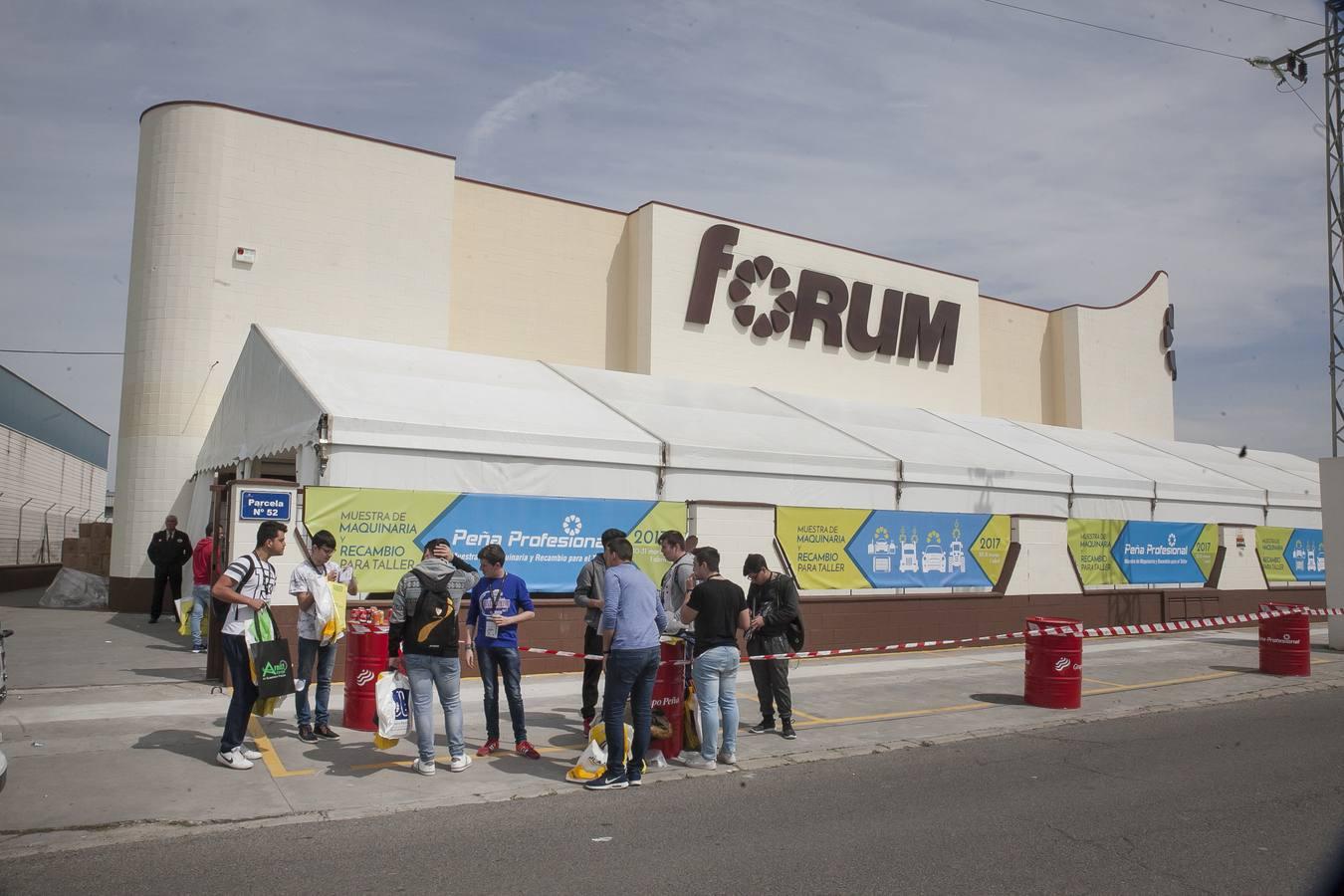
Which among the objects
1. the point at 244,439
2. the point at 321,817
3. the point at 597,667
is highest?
the point at 244,439

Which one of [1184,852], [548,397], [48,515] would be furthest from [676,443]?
[48,515]

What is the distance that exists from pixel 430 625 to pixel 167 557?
12.0 meters

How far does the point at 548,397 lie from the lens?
16.6 m

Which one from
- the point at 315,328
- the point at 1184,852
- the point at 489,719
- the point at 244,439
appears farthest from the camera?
the point at 315,328

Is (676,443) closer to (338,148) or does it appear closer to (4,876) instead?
(338,148)

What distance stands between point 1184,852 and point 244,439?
1416 cm

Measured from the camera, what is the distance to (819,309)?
2444 centimetres

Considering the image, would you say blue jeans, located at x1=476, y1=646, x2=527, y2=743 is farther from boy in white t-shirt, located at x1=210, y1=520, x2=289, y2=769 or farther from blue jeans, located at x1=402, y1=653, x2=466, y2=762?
boy in white t-shirt, located at x1=210, y1=520, x2=289, y2=769

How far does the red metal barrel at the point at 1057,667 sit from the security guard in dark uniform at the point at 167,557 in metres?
14.3

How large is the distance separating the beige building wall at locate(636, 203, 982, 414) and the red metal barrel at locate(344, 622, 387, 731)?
12.7m

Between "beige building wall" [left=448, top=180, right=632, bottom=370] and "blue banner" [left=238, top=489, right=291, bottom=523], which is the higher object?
"beige building wall" [left=448, top=180, right=632, bottom=370]

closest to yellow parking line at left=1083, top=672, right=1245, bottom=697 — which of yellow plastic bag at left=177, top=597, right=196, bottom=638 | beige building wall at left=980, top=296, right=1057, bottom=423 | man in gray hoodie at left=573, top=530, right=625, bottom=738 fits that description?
man in gray hoodie at left=573, top=530, right=625, bottom=738

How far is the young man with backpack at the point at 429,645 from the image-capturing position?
7.68m

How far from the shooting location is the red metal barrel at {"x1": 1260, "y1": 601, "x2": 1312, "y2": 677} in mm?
14320
